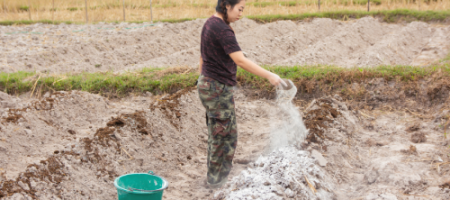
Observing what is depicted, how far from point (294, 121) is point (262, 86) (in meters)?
1.65

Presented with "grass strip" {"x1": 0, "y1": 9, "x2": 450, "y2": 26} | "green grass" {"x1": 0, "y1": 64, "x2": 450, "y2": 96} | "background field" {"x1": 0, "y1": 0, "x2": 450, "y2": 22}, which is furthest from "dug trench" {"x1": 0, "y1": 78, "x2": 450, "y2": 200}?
"background field" {"x1": 0, "y1": 0, "x2": 450, "y2": 22}

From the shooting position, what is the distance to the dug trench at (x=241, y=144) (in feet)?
10.2

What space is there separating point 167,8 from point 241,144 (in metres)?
13.7

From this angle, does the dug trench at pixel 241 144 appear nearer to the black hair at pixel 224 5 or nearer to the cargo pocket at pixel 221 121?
the cargo pocket at pixel 221 121

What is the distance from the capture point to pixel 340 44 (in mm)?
9305

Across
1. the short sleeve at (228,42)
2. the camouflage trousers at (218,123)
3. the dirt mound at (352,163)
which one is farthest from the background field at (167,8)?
the short sleeve at (228,42)

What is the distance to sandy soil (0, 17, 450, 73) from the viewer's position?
8.05m

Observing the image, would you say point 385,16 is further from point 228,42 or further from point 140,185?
point 140,185

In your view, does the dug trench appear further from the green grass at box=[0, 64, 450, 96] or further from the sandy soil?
the sandy soil

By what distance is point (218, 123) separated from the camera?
3166 millimetres

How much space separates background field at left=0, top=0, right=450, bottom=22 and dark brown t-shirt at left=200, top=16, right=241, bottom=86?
11.8 metres

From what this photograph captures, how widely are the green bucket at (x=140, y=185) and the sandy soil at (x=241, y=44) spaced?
→ 5047mm

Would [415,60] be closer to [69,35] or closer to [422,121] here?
[422,121]

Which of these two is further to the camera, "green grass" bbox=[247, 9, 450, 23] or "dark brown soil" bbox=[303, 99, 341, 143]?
"green grass" bbox=[247, 9, 450, 23]
